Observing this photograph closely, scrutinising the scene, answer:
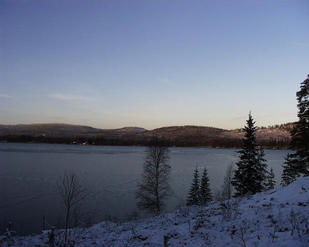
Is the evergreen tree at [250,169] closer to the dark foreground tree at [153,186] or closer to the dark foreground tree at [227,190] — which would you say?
the dark foreground tree at [227,190]

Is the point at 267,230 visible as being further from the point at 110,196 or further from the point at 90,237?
the point at 110,196

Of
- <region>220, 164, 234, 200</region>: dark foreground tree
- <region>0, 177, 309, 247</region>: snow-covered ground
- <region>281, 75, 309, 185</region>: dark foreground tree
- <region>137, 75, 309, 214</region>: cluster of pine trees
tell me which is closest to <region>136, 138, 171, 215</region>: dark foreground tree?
<region>137, 75, 309, 214</region>: cluster of pine trees

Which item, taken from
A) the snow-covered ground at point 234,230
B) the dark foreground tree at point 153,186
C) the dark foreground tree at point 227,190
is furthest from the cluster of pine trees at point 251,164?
the snow-covered ground at point 234,230

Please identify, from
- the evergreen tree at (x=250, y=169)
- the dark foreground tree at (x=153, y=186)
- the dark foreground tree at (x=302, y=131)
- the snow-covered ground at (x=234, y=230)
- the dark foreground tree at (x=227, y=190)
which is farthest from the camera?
the dark foreground tree at (x=227, y=190)

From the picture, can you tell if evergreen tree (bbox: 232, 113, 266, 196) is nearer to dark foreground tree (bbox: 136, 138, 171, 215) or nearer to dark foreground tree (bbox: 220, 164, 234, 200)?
dark foreground tree (bbox: 220, 164, 234, 200)

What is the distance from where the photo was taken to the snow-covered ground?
5113 mm

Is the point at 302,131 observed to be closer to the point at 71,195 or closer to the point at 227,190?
the point at 227,190

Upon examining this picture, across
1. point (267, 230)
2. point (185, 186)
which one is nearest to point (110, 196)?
point (185, 186)

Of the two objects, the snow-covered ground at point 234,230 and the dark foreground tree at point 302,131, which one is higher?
the dark foreground tree at point 302,131

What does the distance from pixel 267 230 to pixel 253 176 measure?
13.8 m

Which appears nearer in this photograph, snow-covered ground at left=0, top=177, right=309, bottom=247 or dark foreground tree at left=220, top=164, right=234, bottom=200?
snow-covered ground at left=0, top=177, right=309, bottom=247

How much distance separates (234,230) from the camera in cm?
602

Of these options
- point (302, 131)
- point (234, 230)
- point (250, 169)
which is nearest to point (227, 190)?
point (250, 169)

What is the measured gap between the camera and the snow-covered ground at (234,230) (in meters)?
5.11
